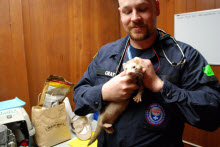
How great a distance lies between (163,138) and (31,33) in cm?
172

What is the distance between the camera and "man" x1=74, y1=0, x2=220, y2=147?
2.67ft

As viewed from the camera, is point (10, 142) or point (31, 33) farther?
point (31, 33)

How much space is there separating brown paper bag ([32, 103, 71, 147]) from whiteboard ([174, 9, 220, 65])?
174 centimetres

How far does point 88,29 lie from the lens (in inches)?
95.9

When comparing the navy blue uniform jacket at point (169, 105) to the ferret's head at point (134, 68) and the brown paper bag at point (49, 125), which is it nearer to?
the ferret's head at point (134, 68)

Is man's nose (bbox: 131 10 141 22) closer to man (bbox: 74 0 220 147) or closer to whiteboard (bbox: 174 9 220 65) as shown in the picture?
man (bbox: 74 0 220 147)

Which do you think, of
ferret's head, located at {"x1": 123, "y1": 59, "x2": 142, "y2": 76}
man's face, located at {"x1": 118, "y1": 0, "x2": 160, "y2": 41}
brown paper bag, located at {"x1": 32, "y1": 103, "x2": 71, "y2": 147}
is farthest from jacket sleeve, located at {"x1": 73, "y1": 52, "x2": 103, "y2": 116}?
brown paper bag, located at {"x1": 32, "y1": 103, "x2": 71, "y2": 147}

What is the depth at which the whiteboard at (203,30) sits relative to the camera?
1.98 metres

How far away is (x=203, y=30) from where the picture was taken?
2070mm

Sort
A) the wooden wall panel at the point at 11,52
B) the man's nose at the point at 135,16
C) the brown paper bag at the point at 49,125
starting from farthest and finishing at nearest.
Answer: the wooden wall panel at the point at 11,52 → the brown paper bag at the point at 49,125 → the man's nose at the point at 135,16

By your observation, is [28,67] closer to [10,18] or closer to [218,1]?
[10,18]

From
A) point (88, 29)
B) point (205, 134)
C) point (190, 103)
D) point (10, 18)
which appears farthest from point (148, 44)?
point (205, 134)

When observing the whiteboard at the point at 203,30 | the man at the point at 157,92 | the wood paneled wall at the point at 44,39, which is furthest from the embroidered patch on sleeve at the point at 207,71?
the wood paneled wall at the point at 44,39

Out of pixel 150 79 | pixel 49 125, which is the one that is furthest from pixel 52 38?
pixel 150 79
